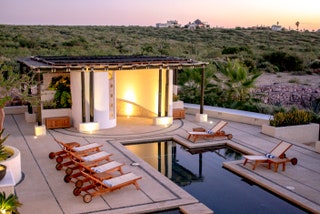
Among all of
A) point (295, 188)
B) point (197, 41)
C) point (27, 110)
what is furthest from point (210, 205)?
point (197, 41)

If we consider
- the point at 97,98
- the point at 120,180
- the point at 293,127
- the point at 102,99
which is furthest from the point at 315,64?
the point at 120,180

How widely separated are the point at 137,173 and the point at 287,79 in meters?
23.9

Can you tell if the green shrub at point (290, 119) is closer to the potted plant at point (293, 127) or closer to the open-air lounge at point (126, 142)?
the potted plant at point (293, 127)

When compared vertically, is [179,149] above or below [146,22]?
below

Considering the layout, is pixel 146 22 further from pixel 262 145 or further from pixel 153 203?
pixel 153 203

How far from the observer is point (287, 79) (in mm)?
31734

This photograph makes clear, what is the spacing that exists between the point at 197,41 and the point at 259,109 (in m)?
43.8

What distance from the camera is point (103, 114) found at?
619 inches

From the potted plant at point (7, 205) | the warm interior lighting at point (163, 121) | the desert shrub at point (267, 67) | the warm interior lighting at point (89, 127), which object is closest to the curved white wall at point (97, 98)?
Answer: the warm interior lighting at point (89, 127)

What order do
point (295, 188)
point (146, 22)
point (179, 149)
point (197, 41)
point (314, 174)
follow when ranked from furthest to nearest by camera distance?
point (146, 22)
point (197, 41)
point (179, 149)
point (314, 174)
point (295, 188)

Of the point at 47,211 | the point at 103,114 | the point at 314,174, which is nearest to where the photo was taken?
the point at 47,211

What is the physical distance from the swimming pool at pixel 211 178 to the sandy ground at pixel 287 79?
52.9 ft

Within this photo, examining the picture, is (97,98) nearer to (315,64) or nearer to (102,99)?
(102,99)

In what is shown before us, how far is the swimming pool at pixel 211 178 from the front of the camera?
9.06 metres
